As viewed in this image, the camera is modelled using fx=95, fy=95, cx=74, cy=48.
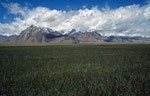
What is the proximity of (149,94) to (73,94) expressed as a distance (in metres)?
4.70

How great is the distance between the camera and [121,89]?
22.0 ft

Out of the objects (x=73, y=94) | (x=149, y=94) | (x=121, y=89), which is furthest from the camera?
(x=121, y=89)

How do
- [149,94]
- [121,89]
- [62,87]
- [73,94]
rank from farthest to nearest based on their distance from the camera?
[62,87] → [121,89] → [73,94] → [149,94]

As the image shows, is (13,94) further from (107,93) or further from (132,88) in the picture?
(132,88)

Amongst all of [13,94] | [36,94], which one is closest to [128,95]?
[36,94]

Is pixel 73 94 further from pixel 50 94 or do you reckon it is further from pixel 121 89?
pixel 121 89

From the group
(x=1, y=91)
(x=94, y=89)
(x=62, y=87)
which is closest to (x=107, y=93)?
(x=94, y=89)

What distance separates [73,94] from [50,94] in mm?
1544

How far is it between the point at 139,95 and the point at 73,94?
4.15 meters

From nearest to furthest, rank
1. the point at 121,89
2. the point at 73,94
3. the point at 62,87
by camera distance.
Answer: the point at 73,94
the point at 121,89
the point at 62,87

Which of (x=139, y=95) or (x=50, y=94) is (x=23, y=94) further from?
(x=139, y=95)

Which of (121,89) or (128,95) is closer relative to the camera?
(128,95)

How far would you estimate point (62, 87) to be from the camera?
294 inches

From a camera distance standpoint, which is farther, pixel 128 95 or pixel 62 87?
pixel 62 87
